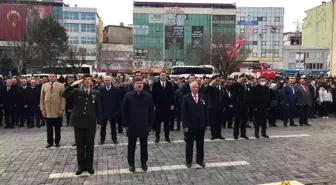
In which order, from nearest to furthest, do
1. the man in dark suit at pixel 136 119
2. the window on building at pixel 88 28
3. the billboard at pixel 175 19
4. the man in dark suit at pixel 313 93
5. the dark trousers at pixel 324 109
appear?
the man in dark suit at pixel 136 119, the man in dark suit at pixel 313 93, the dark trousers at pixel 324 109, the window on building at pixel 88 28, the billboard at pixel 175 19

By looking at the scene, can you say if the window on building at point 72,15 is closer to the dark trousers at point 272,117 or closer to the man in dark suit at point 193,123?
the dark trousers at point 272,117

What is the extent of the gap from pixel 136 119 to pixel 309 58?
299ft

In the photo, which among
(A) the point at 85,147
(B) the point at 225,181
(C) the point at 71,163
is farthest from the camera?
(C) the point at 71,163

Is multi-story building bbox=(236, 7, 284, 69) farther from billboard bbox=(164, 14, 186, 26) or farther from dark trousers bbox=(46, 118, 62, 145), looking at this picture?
dark trousers bbox=(46, 118, 62, 145)

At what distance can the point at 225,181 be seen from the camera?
6.83 metres

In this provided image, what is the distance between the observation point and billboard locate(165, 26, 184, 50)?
298 feet

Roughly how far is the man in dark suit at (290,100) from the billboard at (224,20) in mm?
80347

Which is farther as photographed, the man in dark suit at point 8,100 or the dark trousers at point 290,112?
the dark trousers at point 290,112

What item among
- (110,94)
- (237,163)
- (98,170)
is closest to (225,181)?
(237,163)

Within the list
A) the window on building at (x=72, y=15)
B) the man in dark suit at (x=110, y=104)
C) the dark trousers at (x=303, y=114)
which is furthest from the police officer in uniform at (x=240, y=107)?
the window on building at (x=72, y=15)

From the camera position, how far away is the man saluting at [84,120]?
289 inches

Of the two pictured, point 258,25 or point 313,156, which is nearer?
point 313,156

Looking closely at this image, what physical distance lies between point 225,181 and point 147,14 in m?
87.9

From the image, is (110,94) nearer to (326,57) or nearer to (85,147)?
(85,147)
